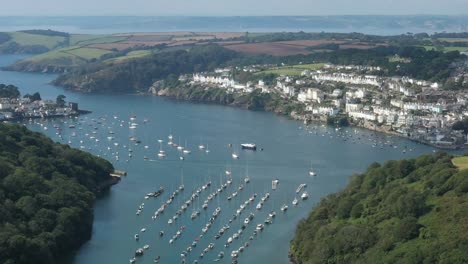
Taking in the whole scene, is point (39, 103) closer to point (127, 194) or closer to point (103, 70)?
point (103, 70)

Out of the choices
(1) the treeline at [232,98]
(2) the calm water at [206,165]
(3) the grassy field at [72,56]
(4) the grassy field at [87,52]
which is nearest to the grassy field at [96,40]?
(4) the grassy field at [87,52]

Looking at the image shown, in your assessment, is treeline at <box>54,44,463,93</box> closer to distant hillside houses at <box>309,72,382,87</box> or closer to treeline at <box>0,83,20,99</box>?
distant hillside houses at <box>309,72,382,87</box>

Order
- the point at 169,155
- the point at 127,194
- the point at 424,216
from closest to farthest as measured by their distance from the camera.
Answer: the point at 424,216 < the point at 127,194 < the point at 169,155

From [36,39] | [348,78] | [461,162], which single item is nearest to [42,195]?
[461,162]

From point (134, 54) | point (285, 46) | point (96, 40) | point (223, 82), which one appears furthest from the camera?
point (96, 40)

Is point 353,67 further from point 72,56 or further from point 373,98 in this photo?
point 72,56

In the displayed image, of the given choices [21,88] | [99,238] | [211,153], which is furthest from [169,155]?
[21,88]

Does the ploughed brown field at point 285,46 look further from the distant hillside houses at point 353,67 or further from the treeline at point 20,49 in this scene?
the treeline at point 20,49
